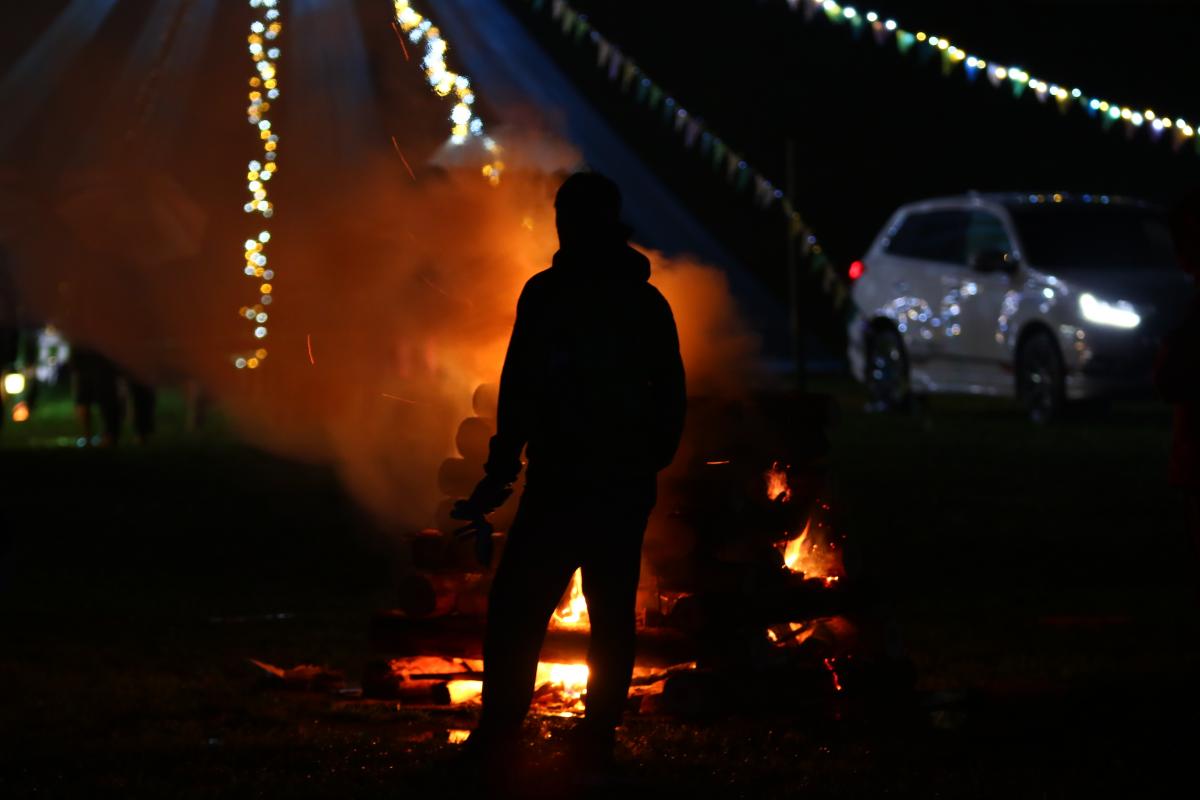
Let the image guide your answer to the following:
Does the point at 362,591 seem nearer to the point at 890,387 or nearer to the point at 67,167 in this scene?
the point at 67,167

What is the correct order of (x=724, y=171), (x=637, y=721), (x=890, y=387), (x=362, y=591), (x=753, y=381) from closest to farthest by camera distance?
(x=637, y=721) < (x=753, y=381) < (x=362, y=591) < (x=890, y=387) < (x=724, y=171)

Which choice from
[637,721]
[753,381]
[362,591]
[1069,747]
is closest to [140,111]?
[362,591]

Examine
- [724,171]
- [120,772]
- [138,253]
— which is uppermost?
[724,171]

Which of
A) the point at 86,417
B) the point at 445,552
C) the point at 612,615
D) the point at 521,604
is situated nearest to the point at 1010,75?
the point at 445,552

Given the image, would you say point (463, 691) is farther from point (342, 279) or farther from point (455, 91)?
point (342, 279)

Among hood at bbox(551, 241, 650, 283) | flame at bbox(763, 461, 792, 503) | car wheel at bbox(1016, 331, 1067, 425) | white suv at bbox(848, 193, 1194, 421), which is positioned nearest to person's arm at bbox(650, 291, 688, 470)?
hood at bbox(551, 241, 650, 283)

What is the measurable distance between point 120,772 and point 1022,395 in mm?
12499

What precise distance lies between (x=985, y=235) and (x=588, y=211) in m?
12.6

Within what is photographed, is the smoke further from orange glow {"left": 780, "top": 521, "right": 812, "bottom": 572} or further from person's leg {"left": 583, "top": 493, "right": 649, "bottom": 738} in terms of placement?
person's leg {"left": 583, "top": 493, "right": 649, "bottom": 738}

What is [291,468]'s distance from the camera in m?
14.0

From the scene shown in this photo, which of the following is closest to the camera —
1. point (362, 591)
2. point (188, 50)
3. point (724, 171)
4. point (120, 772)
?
point (120, 772)

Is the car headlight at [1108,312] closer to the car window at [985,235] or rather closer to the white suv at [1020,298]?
the white suv at [1020,298]

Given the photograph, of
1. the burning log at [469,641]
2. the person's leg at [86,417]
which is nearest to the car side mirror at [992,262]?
the person's leg at [86,417]

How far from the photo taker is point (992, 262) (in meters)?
15.7
